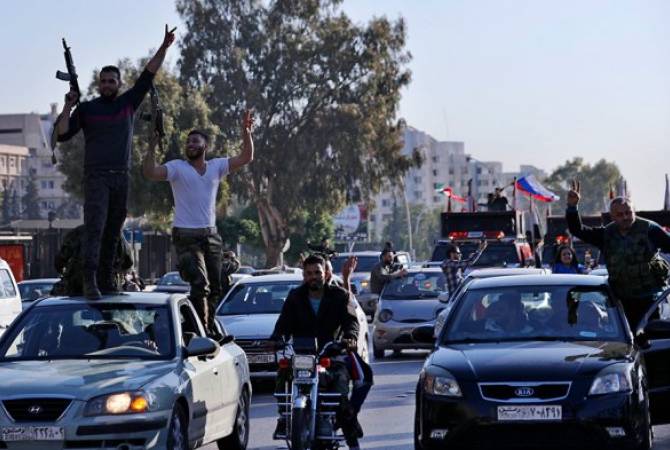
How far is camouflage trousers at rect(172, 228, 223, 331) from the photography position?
13.9 meters

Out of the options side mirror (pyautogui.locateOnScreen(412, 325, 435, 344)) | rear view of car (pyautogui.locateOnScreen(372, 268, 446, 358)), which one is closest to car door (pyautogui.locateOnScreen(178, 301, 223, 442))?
side mirror (pyautogui.locateOnScreen(412, 325, 435, 344))

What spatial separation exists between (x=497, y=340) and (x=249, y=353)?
7.87 metres

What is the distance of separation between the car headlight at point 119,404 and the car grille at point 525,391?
7.52 ft

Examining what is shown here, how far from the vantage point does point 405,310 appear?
87.9ft

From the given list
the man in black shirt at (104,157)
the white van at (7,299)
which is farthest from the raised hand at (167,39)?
the white van at (7,299)

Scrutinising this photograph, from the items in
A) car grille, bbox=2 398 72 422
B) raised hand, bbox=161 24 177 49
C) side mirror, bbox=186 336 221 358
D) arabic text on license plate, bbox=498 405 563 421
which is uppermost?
raised hand, bbox=161 24 177 49

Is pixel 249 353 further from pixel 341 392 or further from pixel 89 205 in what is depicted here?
pixel 341 392

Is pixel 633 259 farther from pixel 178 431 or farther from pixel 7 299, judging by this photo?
pixel 7 299

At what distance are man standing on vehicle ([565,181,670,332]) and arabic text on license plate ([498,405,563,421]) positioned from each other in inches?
106

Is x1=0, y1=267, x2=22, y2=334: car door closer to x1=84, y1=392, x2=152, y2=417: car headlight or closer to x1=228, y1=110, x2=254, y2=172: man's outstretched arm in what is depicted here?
x1=228, y1=110, x2=254, y2=172: man's outstretched arm

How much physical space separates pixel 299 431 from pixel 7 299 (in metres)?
13.8

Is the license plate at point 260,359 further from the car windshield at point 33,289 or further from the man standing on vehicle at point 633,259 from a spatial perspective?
the car windshield at point 33,289

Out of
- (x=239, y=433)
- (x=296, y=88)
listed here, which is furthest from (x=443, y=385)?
(x=296, y=88)

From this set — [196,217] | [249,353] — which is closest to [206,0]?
[249,353]
